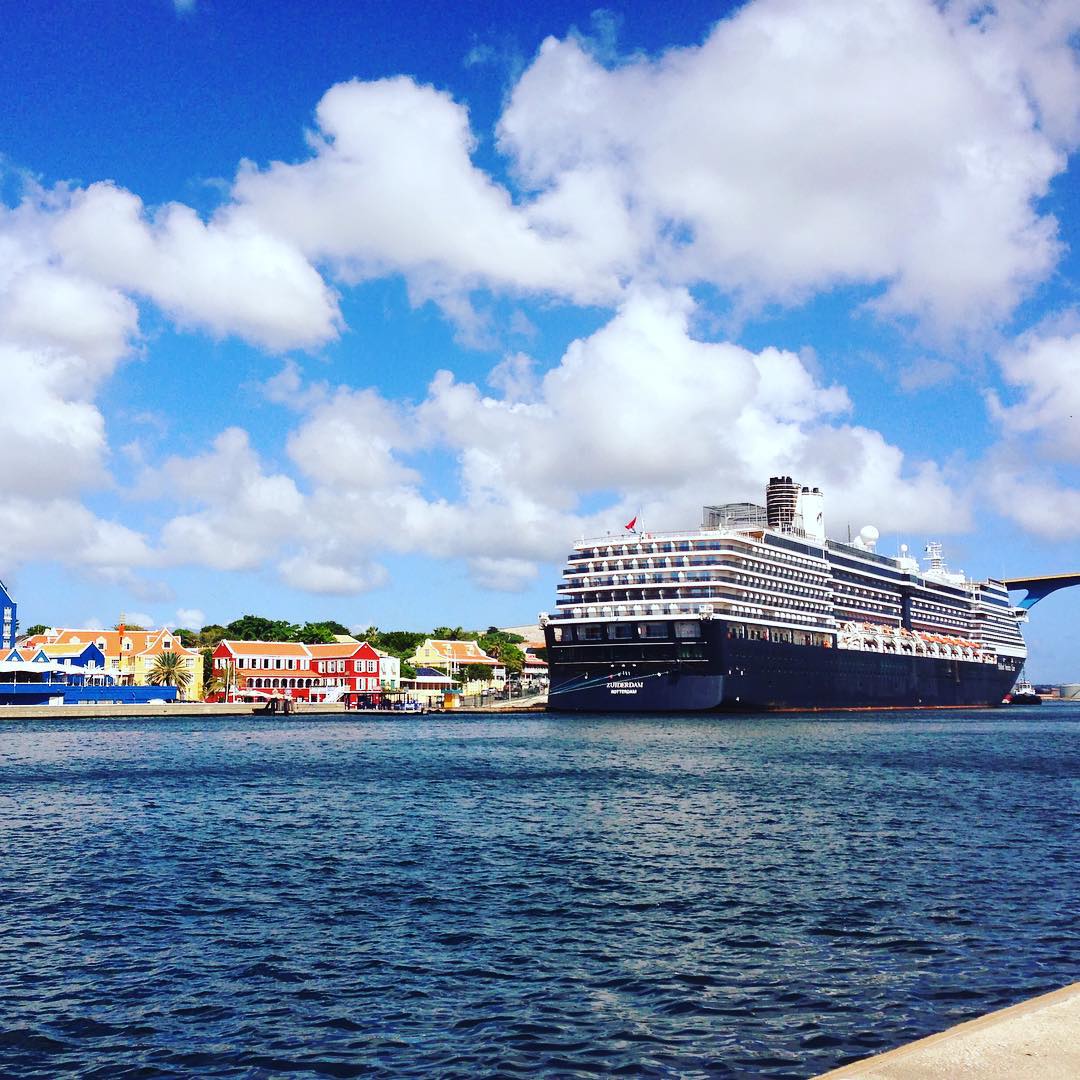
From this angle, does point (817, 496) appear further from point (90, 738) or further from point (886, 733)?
point (90, 738)

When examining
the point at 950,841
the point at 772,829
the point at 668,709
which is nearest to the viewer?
the point at 950,841

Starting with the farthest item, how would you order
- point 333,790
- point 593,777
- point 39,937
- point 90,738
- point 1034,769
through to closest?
point 90,738 → point 1034,769 → point 593,777 → point 333,790 → point 39,937

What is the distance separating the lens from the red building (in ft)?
539

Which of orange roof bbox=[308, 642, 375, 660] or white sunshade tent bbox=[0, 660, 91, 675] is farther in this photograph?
orange roof bbox=[308, 642, 375, 660]

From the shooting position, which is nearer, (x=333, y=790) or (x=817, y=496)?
(x=333, y=790)

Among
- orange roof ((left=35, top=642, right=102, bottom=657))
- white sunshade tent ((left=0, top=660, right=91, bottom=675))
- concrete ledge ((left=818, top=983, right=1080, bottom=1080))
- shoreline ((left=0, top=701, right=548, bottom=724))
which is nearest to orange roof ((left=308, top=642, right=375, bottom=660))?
shoreline ((left=0, top=701, right=548, bottom=724))

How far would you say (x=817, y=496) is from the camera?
149 meters

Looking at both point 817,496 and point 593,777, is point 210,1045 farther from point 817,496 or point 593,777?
point 817,496

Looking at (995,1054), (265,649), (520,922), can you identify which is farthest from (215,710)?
(995,1054)

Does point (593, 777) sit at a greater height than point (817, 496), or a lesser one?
lesser

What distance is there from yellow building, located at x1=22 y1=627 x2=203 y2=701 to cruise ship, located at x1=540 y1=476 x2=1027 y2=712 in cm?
7362

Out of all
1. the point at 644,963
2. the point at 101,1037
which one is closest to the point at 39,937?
the point at 101,1037

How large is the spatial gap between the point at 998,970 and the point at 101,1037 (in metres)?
15.2

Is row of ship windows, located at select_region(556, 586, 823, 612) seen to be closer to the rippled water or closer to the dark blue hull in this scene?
the dark blue hull
